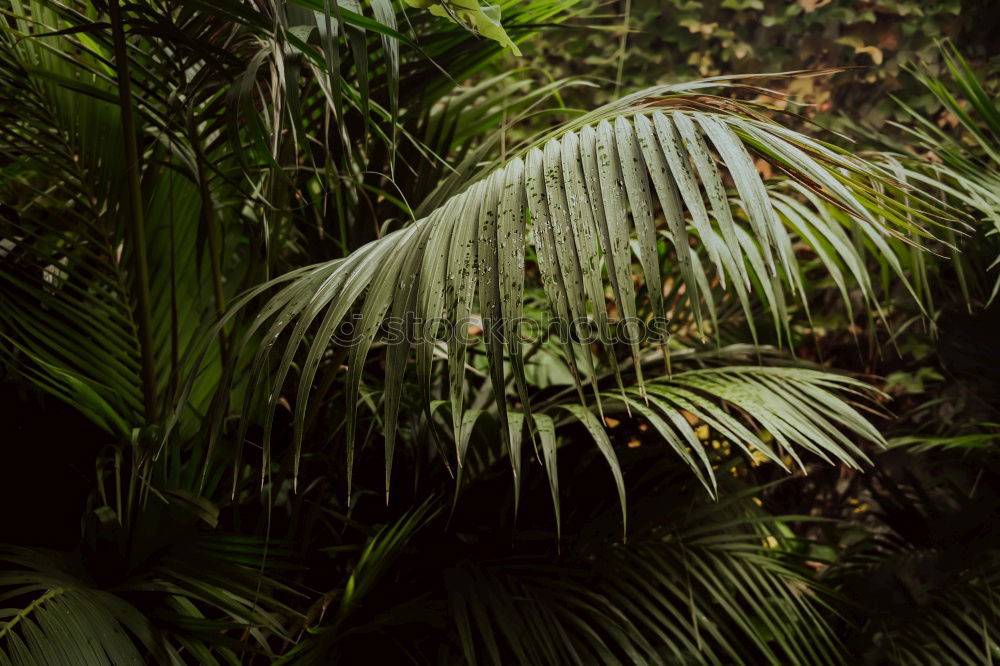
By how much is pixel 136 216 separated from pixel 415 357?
0.34 metres

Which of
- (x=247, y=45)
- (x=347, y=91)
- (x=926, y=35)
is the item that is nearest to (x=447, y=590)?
(x=347, y=91)

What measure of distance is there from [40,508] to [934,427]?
1.70 metres

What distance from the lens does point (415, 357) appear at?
81cm

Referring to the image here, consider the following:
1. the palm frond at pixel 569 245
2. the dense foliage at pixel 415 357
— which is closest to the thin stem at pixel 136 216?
the dense foliage at pixel 415 357

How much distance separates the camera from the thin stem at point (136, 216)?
2.39ft

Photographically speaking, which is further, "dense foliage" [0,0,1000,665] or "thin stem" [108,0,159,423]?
"thin stem" [108,0,159,423]

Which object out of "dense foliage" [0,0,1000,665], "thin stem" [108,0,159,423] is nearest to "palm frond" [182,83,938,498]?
"dense foliage" [0,0,1000,665]

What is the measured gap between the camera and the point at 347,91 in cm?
84

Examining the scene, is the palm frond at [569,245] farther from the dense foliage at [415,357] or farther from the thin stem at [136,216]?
the thin stem at [136,216]

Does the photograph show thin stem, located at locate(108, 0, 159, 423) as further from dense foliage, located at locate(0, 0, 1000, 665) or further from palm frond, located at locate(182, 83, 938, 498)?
palm frond, located at locate(182, 83, 938, 498)

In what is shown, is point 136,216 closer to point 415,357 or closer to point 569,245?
point 415,357

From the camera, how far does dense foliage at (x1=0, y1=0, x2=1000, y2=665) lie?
606mm

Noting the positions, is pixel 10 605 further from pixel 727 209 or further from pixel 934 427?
pixel 934 427

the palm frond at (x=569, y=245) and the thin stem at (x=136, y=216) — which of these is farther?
the thin stem at (x=136, y=216)
